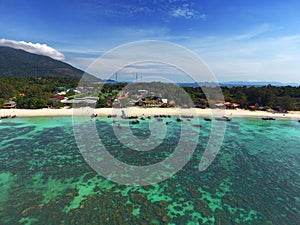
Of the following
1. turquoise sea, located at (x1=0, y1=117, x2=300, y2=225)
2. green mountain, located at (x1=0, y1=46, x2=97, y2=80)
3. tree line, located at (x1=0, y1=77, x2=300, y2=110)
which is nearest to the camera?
turquoise sea, located at (x1=0, y1=117, x2=300, y2=225)

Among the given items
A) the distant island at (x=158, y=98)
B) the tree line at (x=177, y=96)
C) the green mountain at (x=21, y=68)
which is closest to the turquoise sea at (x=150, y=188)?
the tree line at (x=177, y=96)

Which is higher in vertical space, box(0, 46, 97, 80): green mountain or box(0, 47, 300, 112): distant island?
box(0, 46, 97, 80): green mountain

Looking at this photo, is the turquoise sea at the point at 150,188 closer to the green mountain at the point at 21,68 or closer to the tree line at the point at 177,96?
the tree line at the point at 177,96

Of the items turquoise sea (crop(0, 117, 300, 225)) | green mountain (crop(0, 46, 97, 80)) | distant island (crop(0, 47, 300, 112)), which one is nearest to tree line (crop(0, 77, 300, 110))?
distant island (crop(0, 47, 300, 112))

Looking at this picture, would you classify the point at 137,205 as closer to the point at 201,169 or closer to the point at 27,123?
the point at 201,169

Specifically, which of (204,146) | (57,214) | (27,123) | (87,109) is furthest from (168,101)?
(57,214)

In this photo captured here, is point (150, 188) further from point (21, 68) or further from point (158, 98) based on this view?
point (21, 68)

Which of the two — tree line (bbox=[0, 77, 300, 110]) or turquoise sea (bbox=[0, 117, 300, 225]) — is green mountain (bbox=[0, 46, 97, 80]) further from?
turquoise sea (bbox=[0, 117, 300, 225])

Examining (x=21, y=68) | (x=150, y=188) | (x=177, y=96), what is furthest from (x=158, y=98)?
(x=21, y=68)
